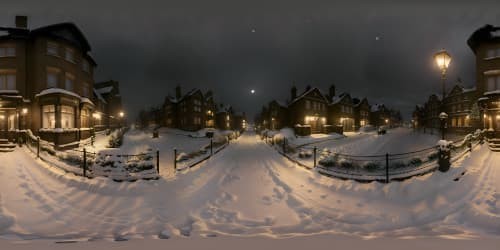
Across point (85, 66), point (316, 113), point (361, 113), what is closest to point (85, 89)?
point (85, 66)

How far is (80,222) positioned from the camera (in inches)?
242

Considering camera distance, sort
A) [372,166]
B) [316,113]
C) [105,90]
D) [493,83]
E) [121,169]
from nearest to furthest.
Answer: [372,166] < [121,169] < [493,83] < [105,90] < [316,113]

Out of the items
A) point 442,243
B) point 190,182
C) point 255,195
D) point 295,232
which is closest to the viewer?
point 442,243

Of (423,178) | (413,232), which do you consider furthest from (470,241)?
(423,178)

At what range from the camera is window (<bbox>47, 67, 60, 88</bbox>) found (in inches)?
634

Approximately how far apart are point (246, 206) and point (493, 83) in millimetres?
21993

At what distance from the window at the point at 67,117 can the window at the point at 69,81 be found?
196 centimetres

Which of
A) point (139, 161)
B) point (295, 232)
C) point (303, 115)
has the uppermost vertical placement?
point (303, 115)

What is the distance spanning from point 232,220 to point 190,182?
4215mm

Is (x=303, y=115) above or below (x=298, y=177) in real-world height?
above

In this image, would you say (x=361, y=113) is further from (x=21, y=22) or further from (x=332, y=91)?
(x=21, y=22)

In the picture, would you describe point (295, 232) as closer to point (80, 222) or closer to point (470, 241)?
point (470, 241)

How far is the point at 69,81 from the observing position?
58.0 ft

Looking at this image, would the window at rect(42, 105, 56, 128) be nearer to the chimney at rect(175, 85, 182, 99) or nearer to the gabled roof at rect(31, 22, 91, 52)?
the gabled roof at rect(31, 22, 91, 52)
